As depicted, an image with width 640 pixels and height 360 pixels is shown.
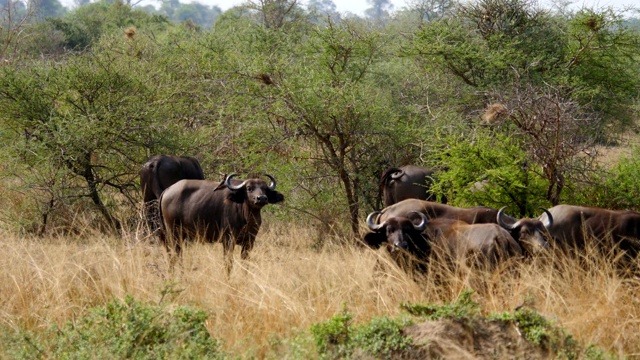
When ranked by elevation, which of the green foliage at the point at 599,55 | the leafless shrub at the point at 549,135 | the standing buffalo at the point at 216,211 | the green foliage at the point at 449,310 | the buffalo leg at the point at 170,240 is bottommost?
the buffalo leg at the point at 170,240

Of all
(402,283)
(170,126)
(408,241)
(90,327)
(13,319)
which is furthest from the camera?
(170,126)

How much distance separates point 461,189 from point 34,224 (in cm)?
577

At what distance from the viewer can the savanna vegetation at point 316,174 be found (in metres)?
5.84

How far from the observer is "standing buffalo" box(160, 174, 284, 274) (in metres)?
9.74

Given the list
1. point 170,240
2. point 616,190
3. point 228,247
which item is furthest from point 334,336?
point 616,190

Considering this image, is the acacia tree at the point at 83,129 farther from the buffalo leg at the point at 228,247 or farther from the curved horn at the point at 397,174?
the curved horn at the point at 397,174

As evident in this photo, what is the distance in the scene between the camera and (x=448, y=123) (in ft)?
41.0

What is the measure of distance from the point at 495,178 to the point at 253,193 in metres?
2.65

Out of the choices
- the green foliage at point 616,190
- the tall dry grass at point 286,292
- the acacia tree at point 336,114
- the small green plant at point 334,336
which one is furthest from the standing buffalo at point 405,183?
the small green plant at point 334,336

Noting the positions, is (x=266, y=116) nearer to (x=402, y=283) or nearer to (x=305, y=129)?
(x=305, y=129)

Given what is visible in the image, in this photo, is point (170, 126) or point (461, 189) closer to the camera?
point (461, 189)

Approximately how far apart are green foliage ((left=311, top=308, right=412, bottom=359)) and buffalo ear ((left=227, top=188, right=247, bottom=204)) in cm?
425

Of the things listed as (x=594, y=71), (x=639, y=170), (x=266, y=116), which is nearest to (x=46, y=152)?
(x=266, y=116)

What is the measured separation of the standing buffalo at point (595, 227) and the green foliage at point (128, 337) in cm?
427
